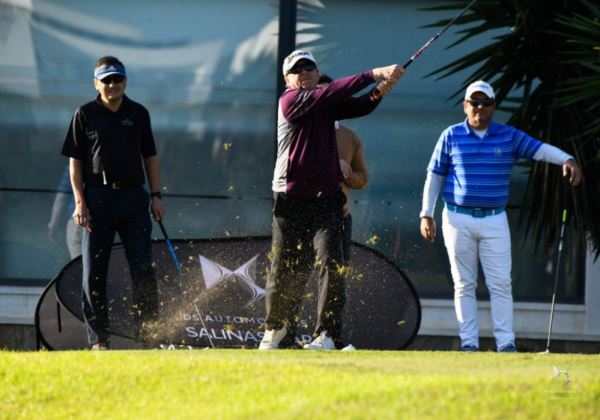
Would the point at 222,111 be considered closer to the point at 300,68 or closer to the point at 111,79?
the point at 111,79

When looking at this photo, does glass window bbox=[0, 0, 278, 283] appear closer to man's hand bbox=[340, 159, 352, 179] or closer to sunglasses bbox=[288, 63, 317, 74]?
man's hand bbox=[340, 159, 352, 179]

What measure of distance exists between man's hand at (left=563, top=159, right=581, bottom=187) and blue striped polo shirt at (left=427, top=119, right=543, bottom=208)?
0.90ft

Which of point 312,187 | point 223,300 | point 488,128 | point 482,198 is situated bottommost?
point 223,300

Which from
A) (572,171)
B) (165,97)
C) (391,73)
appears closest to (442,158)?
(572,171)

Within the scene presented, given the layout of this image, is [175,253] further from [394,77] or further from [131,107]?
[394,77]

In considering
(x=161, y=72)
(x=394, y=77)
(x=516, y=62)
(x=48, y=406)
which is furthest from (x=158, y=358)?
(x=161, y=72)

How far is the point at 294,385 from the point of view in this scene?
24.8 feet

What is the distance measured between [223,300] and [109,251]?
959mm

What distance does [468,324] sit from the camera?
1038 cm

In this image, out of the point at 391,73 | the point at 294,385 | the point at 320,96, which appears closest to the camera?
the point at 294,385

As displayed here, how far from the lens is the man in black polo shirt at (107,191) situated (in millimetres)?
10234

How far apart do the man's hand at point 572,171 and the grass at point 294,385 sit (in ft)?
4.40

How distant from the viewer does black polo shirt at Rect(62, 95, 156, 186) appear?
1022 cm

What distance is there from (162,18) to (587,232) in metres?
4.03
